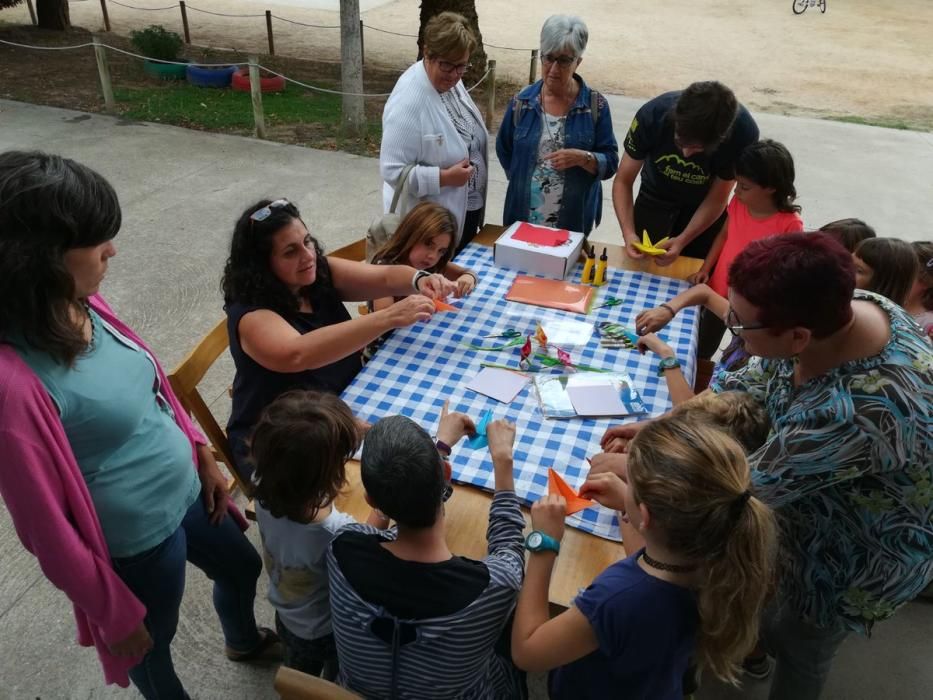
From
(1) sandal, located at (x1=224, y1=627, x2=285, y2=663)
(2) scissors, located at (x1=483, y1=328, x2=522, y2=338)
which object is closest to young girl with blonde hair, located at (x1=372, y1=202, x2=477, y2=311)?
(2) scissors, located at (x1=483, y1=328, x2=522, y2=338)

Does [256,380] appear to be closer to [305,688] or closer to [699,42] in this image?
[305,688]

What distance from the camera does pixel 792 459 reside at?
1499 millimetres

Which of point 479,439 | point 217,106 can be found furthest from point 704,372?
point 217,106

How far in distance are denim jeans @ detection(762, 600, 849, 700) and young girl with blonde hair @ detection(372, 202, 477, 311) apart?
1703mm

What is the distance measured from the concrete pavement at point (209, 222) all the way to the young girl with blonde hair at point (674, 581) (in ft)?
3.41

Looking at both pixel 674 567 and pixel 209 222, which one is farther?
pixel 209 222

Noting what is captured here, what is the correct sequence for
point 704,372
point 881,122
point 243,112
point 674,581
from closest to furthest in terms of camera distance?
point 674,581 → point 704,372 → point 243,112 → point 881,122

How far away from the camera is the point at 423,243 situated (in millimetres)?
2840

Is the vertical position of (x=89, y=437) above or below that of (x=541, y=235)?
above

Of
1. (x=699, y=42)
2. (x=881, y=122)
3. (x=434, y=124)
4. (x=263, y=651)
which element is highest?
(x=434, y=124)

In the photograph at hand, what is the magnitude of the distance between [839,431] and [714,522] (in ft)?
1.28

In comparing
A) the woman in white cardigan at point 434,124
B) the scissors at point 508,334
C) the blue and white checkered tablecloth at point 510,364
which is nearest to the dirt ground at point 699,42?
the woman in white cardigan at point 434,124

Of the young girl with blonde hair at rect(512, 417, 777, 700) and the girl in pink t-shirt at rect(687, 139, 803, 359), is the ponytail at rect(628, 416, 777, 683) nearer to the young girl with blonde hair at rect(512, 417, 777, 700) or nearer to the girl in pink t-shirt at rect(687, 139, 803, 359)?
the young girl with blonde hair at rect(512, 417, 777, 700)

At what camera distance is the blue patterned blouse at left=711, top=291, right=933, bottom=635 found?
1.43m
